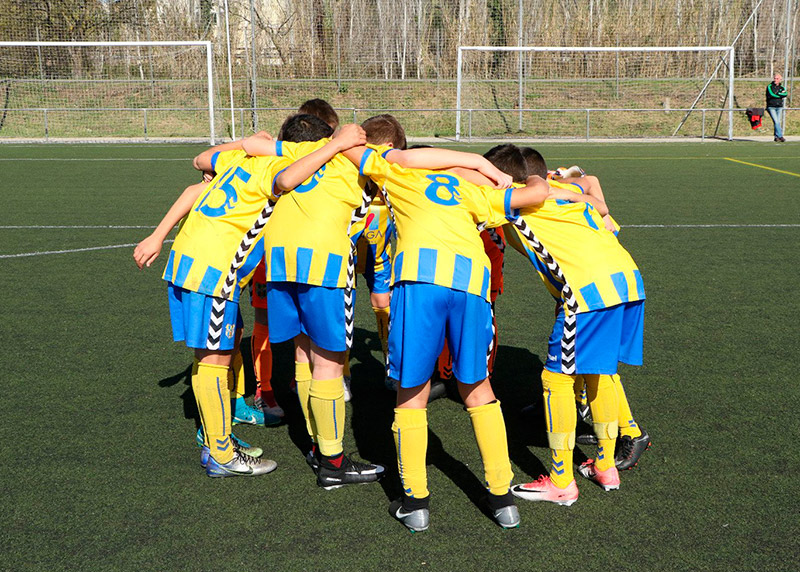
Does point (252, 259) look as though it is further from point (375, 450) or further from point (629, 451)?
point (629, 451)

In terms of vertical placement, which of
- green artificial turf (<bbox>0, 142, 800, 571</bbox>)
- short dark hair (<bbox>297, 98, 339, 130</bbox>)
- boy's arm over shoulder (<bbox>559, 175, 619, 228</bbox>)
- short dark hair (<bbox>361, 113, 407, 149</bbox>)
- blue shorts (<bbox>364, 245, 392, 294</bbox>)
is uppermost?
short dark hair (<bbox>297, 98, 339, 130</bbox>)

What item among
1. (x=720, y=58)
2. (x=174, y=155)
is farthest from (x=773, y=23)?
(x=174, y=155)

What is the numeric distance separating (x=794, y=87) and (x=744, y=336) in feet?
86.3

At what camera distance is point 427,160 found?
308 centimetres

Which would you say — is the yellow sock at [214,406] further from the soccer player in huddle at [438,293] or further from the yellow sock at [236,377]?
the soccer player in huddle at [438,293]

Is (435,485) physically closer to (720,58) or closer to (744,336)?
(744,336)

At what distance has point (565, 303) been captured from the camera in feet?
10.7

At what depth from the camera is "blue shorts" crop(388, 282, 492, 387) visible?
9.82 ft

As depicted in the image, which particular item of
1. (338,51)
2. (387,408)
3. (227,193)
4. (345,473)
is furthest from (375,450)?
(338,51)

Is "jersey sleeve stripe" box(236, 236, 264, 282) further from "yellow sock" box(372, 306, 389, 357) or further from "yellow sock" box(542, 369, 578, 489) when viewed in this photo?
"yellow sock" box(372, 306, 389, 357)

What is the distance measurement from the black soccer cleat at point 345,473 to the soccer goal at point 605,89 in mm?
23239

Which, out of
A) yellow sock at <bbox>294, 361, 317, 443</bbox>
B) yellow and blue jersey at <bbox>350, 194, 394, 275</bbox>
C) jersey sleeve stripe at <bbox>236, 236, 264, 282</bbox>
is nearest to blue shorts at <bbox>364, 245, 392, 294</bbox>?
yellow and blue jersey at <bbox>350, 194, 394, 275</bbox>

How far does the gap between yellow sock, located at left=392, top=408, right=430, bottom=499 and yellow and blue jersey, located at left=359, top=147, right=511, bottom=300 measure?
1.67 ft

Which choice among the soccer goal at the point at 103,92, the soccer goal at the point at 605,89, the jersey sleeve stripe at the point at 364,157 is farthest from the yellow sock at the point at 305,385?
the soccer goal at the point at 605,89
